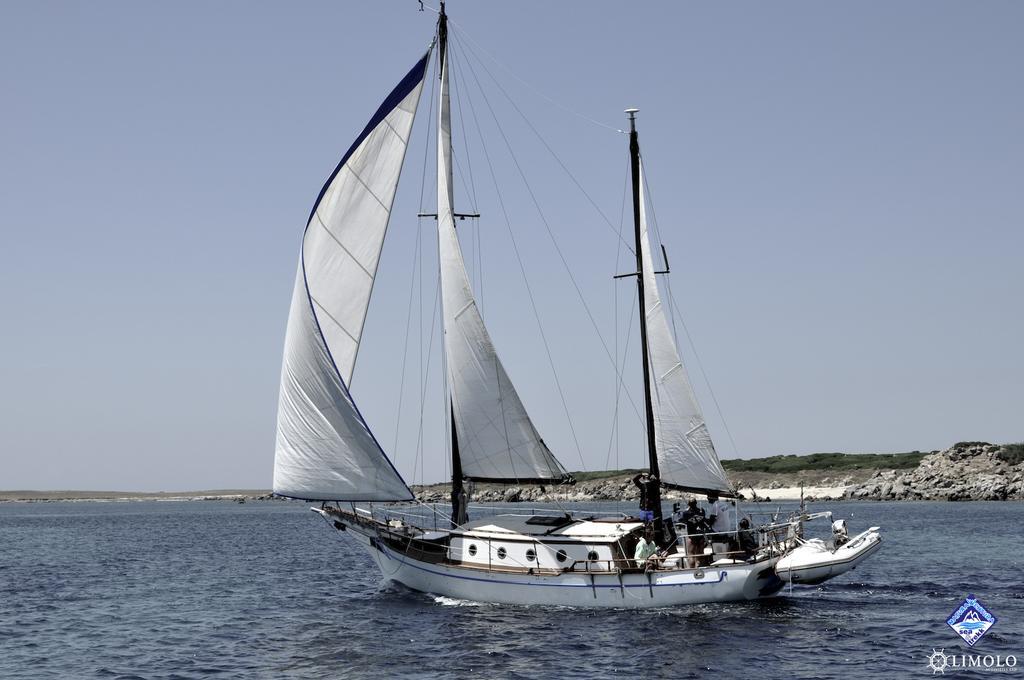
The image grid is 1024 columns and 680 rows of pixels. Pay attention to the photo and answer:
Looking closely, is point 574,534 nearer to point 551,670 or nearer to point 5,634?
point 551,670

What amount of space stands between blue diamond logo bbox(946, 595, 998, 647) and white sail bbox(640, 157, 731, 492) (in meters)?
8.08

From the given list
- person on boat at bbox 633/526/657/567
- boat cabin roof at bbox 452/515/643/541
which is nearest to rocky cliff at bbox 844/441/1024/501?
boat cabin roof at bbox 452/515/643/541

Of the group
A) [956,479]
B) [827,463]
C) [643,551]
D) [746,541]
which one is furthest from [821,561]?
[827,463]

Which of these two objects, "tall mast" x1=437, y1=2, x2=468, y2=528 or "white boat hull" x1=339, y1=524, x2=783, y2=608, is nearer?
"white boat hull" x1=339, y1=524, x2=783, y2=608

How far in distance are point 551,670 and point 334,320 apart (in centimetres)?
1408

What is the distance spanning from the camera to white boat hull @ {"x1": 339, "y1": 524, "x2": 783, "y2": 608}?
32.8 meters

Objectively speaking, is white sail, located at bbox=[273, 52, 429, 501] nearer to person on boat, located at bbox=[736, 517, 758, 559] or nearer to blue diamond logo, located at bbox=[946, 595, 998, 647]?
person on boat, located at bbox=[736, 517, 758, 559]

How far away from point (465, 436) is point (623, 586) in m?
7.55

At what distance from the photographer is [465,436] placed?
36438 mm

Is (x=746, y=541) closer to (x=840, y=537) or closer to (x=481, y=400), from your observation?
(x=840, y=537)

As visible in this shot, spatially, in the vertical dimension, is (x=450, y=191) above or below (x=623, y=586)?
above

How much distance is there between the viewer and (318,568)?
2133 inches

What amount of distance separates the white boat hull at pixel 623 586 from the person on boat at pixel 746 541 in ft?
2.67

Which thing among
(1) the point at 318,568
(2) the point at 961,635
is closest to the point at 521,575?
(2) the point at 961,635
